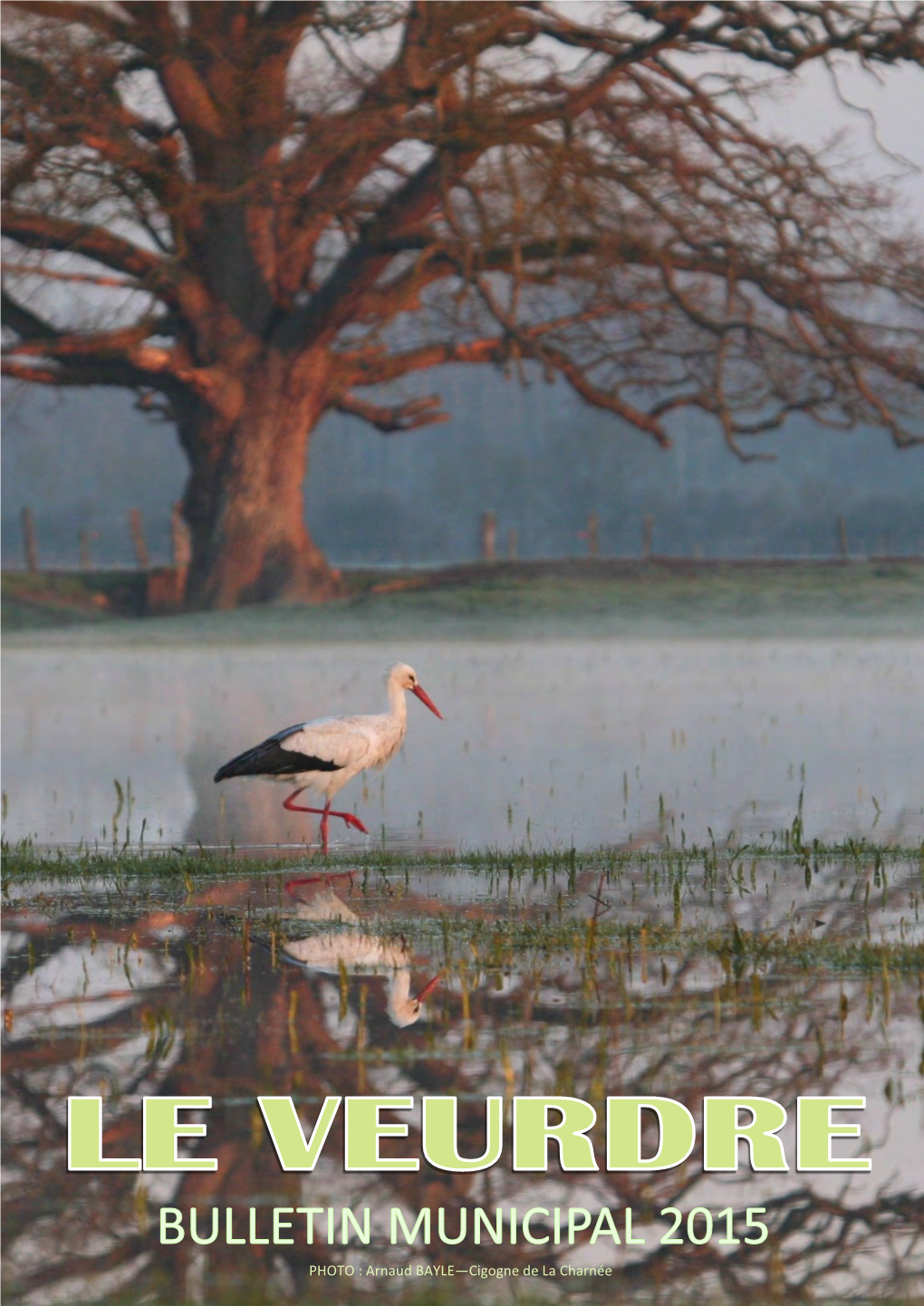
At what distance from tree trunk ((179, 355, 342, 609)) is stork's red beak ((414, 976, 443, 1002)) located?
25.3 meters

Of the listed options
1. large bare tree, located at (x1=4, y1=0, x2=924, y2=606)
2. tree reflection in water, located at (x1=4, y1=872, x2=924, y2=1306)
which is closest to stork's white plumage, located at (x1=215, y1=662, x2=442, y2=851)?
tree reflection in water, located at (x1=4, y1=872, x2=924, y2=1306)

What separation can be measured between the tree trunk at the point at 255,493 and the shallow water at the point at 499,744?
4.37 feet

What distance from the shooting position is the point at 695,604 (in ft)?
118

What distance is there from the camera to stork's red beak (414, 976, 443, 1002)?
758 centimetres

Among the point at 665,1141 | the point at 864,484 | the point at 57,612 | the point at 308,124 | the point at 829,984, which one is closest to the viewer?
the point at 665,1141

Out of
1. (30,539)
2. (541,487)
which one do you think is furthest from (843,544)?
(30,539)

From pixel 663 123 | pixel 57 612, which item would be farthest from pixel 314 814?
pixel 57 612

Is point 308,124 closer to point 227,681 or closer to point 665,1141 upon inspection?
point 227,681

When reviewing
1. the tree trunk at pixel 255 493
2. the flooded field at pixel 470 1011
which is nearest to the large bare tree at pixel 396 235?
the tree trunk at pixel 255 493

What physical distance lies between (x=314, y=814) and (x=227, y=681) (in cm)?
1262

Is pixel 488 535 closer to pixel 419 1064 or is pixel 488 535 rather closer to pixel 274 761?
pixel 274 761

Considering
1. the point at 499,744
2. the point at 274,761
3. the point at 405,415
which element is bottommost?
the point at 499,744

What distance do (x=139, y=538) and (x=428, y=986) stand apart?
1202 inches

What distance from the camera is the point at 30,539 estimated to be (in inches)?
1617
